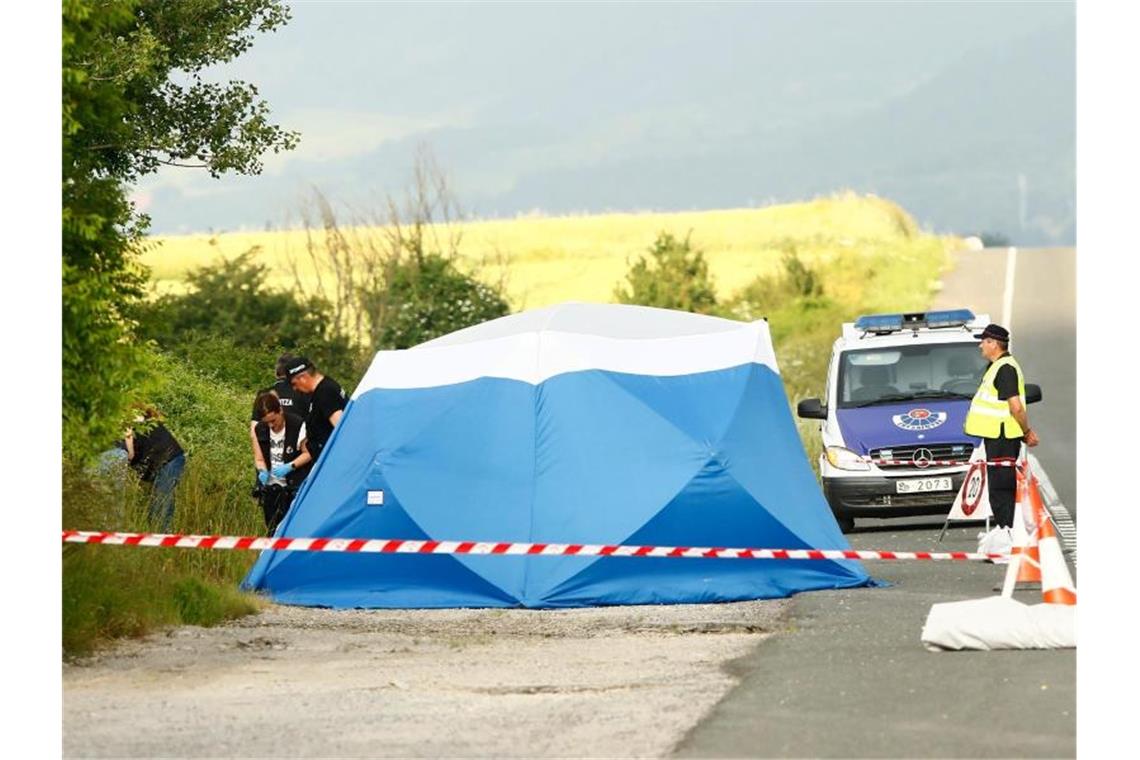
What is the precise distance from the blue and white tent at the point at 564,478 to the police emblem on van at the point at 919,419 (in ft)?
16.6

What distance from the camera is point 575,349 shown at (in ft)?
53.2

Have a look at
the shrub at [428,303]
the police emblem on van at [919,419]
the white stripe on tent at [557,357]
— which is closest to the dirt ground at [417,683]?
the white stripe on tent at [557,357]

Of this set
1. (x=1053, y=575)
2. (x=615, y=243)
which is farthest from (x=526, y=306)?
(x=1053, y=575)

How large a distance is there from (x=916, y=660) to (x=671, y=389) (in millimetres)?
5020

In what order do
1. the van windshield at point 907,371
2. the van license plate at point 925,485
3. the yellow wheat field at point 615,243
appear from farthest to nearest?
the yellow wheat field at point 615,243, the van windshield at point 907,371, the van license plate at point 925,485

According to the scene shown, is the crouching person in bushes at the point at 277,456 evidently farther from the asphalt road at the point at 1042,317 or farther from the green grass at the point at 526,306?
the asphalt road at the point at 1042,317

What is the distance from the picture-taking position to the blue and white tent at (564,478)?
1533cm

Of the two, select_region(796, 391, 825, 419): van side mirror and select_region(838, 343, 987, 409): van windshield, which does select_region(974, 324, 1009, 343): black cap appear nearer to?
select_region(796, 391, 825, 419): van side mirror

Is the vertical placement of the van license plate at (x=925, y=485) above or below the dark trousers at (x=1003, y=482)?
below

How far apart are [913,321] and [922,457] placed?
260cm

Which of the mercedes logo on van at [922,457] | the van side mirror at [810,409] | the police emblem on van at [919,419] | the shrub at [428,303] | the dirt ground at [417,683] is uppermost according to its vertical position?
the shrub at [428,303]

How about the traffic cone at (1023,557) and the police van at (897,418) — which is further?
the police van at (897,418)

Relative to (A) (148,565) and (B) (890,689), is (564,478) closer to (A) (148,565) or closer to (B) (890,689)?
(A) (148,565)

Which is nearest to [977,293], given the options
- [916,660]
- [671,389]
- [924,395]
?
[924,395]
